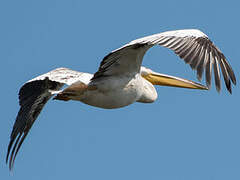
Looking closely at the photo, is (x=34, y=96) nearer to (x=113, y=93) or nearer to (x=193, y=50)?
(x=113, y=93)

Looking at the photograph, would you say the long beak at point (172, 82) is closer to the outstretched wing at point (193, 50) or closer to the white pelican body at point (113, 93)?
the white pelican body at point (113, 93)

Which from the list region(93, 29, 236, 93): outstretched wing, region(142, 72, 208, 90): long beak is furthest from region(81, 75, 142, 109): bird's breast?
region(142, 72, 208, 90): long beak

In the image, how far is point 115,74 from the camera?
10148mm

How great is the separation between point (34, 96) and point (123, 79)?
206 cm

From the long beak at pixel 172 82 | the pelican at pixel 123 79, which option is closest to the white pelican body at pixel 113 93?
the pelican at pixel 123 79

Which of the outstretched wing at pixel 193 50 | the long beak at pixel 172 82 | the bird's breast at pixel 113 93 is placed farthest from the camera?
the long beak at pixel 172 82

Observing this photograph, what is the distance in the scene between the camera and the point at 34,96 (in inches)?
444

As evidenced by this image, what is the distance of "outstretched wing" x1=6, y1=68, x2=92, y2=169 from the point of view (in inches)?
434

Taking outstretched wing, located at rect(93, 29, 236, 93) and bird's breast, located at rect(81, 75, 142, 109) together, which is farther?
bird's breast, located at rect(81, 75, 142, 109)

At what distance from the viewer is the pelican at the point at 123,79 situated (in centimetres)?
852

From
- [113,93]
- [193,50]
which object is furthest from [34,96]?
[193,50]

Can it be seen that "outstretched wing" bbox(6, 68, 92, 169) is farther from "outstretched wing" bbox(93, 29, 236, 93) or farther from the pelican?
"outstretched wing" bbox(93, 29, 236, 93)

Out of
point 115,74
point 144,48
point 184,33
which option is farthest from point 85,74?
point 184,33

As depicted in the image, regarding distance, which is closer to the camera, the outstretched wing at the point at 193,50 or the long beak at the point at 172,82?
the outstretched wing at the point at 193,50
